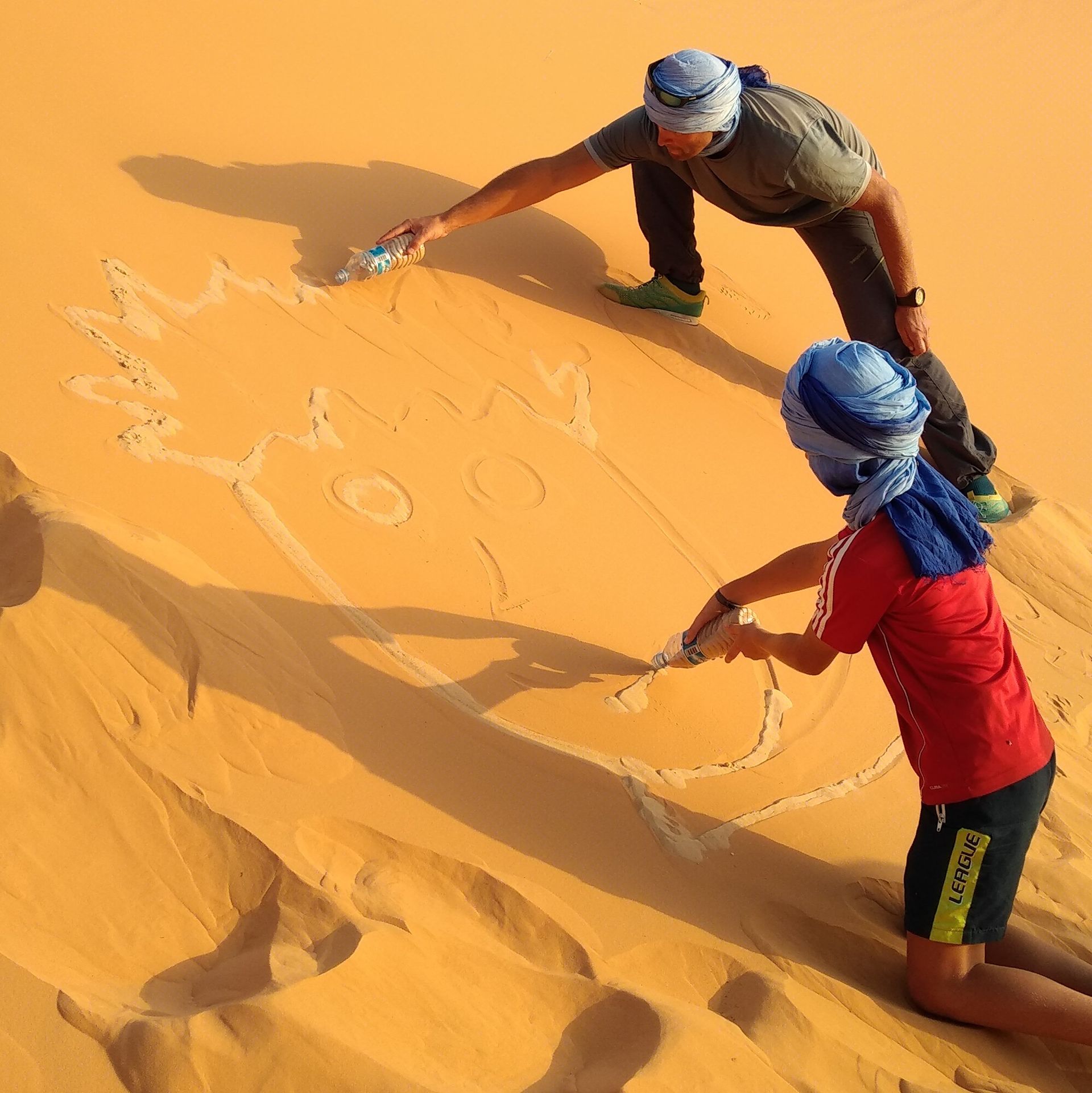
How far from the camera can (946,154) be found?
7059mm

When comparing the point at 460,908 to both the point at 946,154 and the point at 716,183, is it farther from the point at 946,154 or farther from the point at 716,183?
the point at 946,154

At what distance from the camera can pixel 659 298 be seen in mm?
4402

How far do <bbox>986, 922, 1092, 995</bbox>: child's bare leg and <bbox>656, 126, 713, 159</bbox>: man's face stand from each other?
7.93 ft

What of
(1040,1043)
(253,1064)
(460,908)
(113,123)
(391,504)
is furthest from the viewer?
(113,123)

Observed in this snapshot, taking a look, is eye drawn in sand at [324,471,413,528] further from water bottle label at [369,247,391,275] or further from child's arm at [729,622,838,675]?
child's arm at [729,622,838,675]

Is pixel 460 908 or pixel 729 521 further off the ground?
pixel 729 521

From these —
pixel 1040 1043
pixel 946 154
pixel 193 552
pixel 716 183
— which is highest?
pixel 946 154

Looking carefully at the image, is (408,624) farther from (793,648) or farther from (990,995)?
(990,995)

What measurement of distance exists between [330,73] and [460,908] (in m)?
4.16

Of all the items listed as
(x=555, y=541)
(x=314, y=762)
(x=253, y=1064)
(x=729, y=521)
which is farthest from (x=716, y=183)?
(x=253, y=1064)

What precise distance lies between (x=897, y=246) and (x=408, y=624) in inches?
85.9

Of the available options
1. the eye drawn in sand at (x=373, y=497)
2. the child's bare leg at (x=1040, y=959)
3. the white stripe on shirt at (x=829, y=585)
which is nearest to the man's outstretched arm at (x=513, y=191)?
the eye drawn in sand at (x=373, y=497)

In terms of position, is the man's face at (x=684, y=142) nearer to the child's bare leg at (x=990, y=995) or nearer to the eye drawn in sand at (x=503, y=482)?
the eye drawn in sand at (x=503, y=482)

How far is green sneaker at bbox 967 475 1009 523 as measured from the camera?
4020 mm
